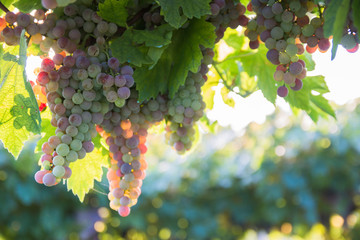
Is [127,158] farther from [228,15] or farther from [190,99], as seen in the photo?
[228,15]

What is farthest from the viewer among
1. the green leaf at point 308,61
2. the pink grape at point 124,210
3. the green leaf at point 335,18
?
the green leaf at point 308,61

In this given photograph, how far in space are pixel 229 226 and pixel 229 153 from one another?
2.20 ft

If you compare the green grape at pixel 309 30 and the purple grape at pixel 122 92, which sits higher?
the green grape at pixel 309 30

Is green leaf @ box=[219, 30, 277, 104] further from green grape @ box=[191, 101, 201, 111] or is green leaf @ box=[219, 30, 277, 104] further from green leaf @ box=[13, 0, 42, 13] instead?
green leaf @ box=[13, 0, 42, 13]

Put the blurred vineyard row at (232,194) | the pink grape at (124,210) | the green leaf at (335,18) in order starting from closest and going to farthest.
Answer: the green leaf at (335,18), the pink grape at (124,210), the blurred vineyard row at (232,194)

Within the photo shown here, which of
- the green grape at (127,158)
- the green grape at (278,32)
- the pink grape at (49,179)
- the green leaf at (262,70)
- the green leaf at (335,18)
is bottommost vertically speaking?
the green grape at (127,158)

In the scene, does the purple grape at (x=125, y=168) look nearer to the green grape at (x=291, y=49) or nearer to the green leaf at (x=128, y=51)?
the green leaf at (x=128, y=51)

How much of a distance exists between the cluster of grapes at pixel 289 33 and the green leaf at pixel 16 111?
273 millimetres

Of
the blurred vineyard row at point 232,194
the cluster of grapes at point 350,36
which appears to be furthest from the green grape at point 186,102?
the blurred vineyard row at point 232,194

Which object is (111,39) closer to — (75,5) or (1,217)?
(75,5)

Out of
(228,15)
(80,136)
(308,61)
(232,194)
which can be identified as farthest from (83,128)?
(232,194)

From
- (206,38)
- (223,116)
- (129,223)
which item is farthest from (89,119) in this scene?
(129,223)

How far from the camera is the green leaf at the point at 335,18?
1.25 ft

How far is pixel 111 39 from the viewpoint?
0.49 meters
